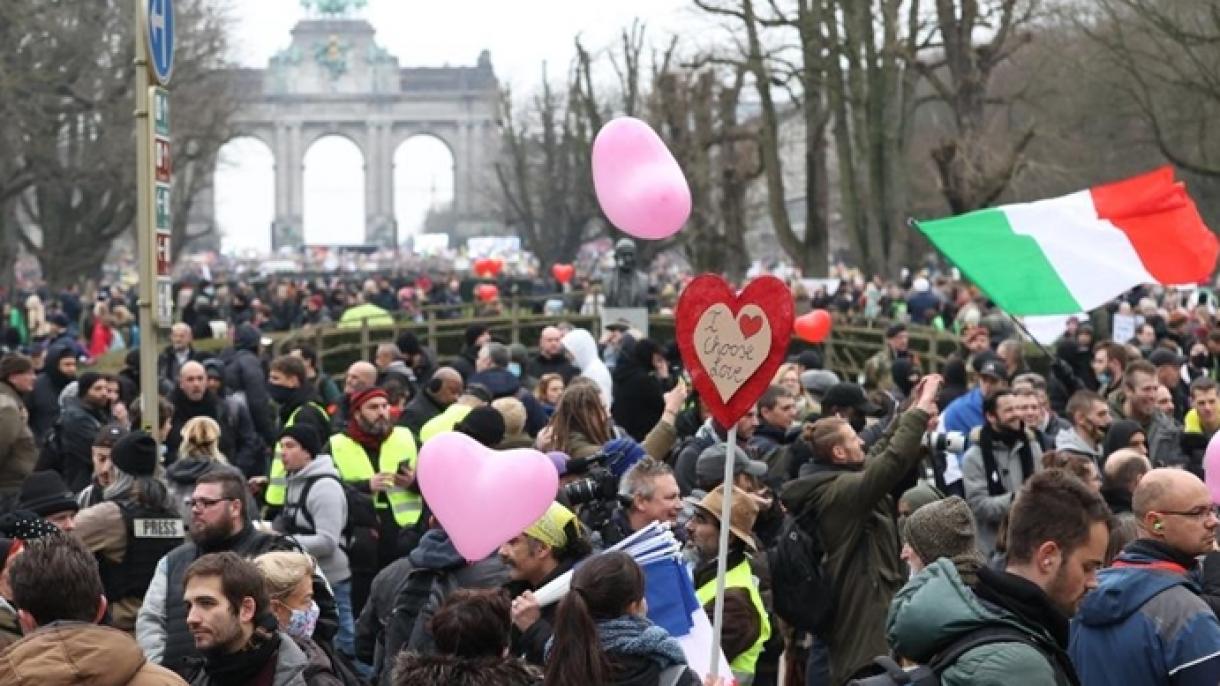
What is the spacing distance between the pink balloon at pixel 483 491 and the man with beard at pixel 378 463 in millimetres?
3405

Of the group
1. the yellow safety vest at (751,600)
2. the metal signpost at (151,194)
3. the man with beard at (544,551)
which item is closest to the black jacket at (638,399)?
the metal signpost at (151,194)

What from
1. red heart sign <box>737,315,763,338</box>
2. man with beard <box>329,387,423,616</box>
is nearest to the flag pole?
red heart sign <box>737,315,763,338</box>

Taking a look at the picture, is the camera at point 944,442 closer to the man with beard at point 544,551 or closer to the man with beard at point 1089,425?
the man with beard at point 1089,425

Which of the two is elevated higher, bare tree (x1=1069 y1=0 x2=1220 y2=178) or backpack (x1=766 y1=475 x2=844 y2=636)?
bare tree (x1=1069 y1=0 x2=1220 y2=178)

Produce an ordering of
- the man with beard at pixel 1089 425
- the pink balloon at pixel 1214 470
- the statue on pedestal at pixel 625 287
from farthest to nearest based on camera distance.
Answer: the statue on pedestal at pixel 625 287
the man with beard at pixel 1089 425
the pink balloon at pixel 1214 470

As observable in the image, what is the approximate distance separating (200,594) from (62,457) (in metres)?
6.31

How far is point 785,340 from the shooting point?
257 inches

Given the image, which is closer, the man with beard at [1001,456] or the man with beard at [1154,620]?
the man with beard at [1154,620]

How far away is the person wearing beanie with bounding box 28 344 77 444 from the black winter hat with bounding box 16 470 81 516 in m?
6.28

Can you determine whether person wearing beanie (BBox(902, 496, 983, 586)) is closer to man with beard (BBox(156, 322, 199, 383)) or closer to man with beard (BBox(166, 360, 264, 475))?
man with beard (BBox(166, 360, 264, 475))

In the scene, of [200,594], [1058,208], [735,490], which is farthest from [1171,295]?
[200,594]

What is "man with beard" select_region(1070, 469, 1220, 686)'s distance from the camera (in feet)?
17.4

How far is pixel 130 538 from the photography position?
807 centimetres

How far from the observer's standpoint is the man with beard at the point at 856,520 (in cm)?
783
